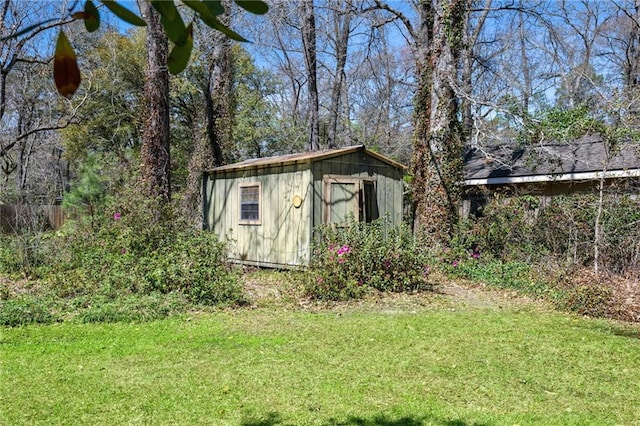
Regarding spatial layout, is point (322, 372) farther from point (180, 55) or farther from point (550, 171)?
point (550, 171)

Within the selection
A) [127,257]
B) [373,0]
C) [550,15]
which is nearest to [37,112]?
[373,0]

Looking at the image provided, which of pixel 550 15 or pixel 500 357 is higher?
pixel 550 15

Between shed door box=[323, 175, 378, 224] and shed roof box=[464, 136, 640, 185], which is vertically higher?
shed roof box=[464, 136, 640, 185]

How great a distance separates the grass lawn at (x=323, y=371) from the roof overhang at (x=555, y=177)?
4652mm

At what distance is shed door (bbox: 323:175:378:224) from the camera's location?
10484 mm

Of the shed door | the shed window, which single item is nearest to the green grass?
the shed door

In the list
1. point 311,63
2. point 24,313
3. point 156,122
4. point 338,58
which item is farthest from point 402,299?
point 338,58

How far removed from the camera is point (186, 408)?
3.49 m

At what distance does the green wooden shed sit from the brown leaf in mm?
8808

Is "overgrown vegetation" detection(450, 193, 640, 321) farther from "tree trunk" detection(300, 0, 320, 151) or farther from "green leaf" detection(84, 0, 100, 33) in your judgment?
"tree trunk" detection(300, 0, 320, 151)

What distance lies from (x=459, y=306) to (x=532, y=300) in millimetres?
1278

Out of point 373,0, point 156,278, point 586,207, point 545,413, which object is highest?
point 373,0

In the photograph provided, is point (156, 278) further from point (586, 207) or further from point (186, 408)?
point (586, 207)

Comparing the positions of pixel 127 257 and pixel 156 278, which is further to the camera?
pixel 127 257
